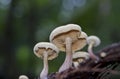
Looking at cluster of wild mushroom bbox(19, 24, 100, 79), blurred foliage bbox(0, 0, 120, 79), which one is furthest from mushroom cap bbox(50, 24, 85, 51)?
blurred foliage bbox(0, 0, 120, 79)

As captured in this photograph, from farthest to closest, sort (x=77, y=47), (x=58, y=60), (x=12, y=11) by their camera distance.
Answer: (x=12, y=11) → (x=58, y=60) → (x=77, y=47)

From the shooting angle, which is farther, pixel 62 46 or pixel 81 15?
pixel 81 15

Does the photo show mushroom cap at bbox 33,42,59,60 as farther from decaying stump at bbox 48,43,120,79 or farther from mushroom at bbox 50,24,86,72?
decaying stump at bbox 48,43,120,79

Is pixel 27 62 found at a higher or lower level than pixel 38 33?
lower


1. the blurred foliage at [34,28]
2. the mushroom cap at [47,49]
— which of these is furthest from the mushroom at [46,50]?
the blurred foliage at [34,28]

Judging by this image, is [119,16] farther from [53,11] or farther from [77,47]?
[77,47]

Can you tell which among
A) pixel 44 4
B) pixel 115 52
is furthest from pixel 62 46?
pixel 44 4
